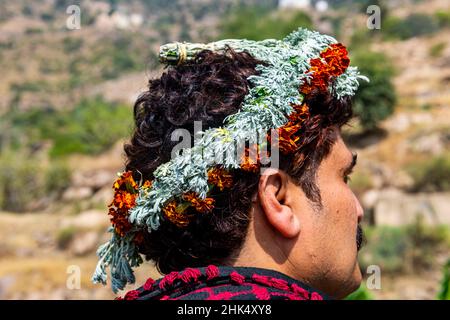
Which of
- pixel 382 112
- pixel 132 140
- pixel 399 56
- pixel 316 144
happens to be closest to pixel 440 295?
pixel 316 144

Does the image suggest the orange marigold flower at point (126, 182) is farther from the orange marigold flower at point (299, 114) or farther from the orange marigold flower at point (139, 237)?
the orange marigold flower at point (299, 114)

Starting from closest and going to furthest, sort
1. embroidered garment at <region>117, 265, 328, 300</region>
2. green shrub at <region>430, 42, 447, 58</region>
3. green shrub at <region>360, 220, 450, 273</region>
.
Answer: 1. embroidered garment at <region>117, 265, 328, 300</region>
2. green shrub at <region>360, 220, 450, 273</region>
3. green shrub at <region>430, 42, 447, 58</region>

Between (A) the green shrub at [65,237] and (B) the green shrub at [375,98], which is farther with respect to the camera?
(B) the green shrub at [375,98]

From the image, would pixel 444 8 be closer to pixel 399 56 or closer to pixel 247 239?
pixel 399 56

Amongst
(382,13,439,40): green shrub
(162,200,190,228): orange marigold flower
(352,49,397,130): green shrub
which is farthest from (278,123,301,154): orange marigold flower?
(382,13,439,40): green shrub

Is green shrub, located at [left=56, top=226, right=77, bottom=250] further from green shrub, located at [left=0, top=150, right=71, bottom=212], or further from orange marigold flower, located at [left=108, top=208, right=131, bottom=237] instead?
orange marigold flower, located at [left=108, top=208, right=131, bottom=237]

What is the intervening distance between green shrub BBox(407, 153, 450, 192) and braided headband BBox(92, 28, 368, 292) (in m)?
12.5

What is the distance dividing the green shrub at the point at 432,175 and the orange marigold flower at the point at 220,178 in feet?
41.7

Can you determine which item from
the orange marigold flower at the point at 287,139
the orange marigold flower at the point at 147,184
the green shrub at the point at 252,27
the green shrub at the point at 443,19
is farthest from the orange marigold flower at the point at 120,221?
the green shrub at the point at 443,19

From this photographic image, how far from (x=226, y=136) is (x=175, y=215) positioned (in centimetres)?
24

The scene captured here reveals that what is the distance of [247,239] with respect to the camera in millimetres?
1468

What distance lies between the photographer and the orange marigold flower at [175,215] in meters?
1.48

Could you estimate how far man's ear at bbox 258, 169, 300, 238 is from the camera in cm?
144
